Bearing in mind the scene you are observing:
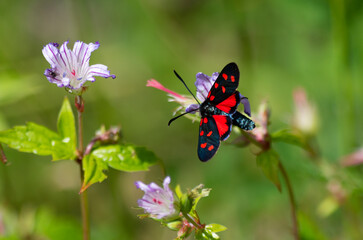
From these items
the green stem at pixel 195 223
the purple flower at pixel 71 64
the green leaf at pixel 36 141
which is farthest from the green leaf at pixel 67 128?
the green stem at pixel 195 223

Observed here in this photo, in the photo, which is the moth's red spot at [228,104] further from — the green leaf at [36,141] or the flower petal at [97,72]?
the green leaf at [36,141]

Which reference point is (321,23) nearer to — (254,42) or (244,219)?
(254,42)

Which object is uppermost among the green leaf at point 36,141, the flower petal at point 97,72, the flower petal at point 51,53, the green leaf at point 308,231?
the flower petal at point 51,53

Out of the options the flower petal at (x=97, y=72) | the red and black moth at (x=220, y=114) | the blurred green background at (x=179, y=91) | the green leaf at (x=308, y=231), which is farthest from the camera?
the blurred green background at (x=179, y=91)

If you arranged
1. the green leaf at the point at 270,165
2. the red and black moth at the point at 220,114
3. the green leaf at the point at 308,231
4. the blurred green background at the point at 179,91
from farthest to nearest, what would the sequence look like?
the blurred green background at the point at 179,91 → the green leaf at the point at 308,231 → the green leaf at the point at 270,165 → the red and black moth at the point at 220,114

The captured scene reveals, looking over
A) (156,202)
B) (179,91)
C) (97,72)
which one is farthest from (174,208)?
(179,91)

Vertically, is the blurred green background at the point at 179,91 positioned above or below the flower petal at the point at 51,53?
below

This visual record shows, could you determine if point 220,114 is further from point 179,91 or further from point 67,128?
point 179,91

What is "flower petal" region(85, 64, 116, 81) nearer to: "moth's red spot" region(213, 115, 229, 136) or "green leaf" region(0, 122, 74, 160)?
"green leaf" region(0, 122, 74, 160)
